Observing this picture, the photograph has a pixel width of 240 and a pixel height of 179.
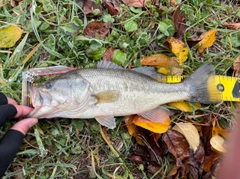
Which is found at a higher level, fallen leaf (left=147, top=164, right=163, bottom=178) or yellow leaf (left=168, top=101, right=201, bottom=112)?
yellow leaf (left=168, top=101, right=201, bottom=112)

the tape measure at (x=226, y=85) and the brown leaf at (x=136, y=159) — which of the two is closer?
the brown leaf at (x=136, y=159)

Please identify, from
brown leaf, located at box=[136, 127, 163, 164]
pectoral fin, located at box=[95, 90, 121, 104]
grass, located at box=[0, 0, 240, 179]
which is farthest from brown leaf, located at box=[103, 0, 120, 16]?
brown leaf, located at box=[136, 127, 163, 164]

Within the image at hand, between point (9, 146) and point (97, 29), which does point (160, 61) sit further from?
point (9, 146)

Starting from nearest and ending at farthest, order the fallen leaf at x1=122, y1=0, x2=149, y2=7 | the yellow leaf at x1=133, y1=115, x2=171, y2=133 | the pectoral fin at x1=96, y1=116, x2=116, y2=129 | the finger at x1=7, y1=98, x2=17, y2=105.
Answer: the finger at x1=7, y1=98, x2=17, y2=105 → the pectoral fin at x1=96, y1=116, x2=116, y2=129 → the yellow leaf at x1=133, y1=115, x2=171, y2=133 → the fallen leaf at x1=122, y1=0, x2=149, y2=7

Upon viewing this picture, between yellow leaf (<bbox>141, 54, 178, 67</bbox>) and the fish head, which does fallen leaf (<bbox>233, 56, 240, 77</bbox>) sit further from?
the fish head

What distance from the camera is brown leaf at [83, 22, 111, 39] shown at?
3.82 m

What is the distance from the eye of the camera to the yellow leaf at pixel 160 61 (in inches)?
149

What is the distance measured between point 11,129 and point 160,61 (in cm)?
185

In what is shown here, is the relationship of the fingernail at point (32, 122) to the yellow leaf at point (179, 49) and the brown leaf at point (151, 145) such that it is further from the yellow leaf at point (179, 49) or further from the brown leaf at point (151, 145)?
the yellow leaf at point (179, 49)

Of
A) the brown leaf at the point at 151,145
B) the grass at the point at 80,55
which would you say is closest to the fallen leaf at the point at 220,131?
the grass at the point at 80,55

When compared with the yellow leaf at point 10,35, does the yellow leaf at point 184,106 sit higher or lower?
lower

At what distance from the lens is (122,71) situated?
348cm

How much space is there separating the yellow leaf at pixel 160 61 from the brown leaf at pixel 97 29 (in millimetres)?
579

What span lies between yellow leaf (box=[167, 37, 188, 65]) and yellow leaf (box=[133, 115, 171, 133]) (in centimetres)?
78
